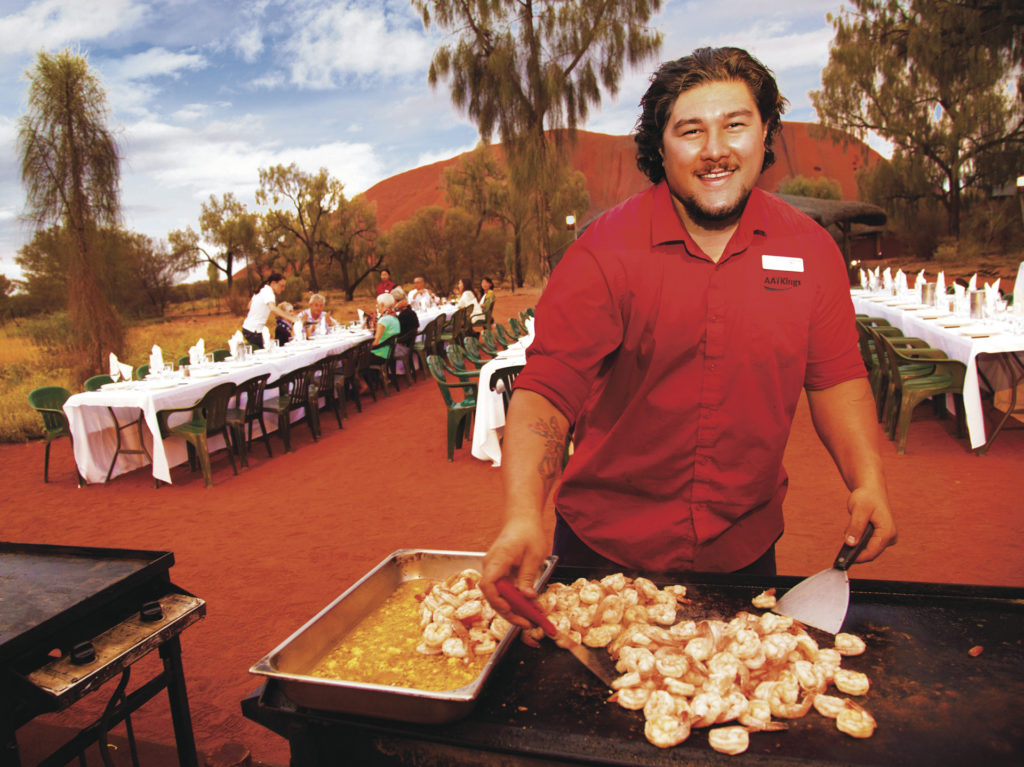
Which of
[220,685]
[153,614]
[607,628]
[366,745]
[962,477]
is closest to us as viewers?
[366,745]

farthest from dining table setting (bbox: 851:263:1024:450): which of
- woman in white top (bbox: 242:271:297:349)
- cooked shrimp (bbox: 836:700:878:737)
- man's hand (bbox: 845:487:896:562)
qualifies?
woman in white top (bbox: 242:271:297:349)

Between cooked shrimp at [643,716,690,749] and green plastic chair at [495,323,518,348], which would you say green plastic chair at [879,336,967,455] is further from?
cooked shrimp at [643,716,690,749]

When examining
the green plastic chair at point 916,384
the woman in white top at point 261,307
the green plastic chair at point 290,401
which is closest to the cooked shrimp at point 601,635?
the green plastic chair at point 916,384

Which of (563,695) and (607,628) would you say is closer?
(563,695)

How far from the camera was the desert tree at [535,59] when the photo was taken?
19.8 metres

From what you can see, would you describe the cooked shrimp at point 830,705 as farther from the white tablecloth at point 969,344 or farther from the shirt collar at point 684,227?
the white tablecloth at point 969,344


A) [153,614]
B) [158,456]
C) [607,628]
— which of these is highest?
[607,628]

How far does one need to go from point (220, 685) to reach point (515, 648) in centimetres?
254

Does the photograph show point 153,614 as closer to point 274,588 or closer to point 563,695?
point 563,695

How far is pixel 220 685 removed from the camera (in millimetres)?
3305

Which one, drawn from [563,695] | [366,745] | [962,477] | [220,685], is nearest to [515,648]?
[563,695]

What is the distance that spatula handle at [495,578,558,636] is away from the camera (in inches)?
47.1

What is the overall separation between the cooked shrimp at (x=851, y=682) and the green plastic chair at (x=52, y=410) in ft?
24.4

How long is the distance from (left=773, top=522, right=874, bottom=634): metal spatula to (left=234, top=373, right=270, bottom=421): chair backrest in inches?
253
